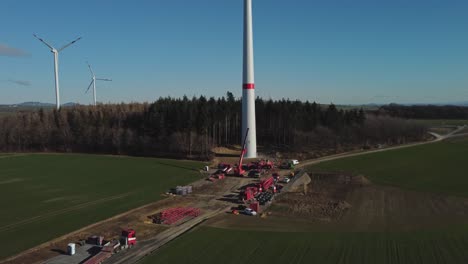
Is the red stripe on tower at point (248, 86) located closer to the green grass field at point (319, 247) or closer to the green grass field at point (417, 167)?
the green grass field at point (417, 167)

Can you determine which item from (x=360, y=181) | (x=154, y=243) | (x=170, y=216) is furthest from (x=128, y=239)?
(x=360, y=181)

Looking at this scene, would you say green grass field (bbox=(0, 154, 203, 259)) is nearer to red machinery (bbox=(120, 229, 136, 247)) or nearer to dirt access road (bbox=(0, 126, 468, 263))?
dirt access road (bbox=(0, 126, 468, 263))

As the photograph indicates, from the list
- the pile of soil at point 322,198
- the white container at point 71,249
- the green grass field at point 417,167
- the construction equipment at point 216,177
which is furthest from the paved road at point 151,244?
the green grass field at point 417,167

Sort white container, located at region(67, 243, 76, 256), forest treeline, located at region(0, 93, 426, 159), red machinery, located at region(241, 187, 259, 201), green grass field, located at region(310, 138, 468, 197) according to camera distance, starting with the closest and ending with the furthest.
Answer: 1. white container, located at region(67, 243, 76, 256)
2. red machinery, located at region(241, 187, 259, 201)
3. green grass field, located at region(310, 138, 468, 197)
4. forest treeline, located at region(0, 93, 426, 159)

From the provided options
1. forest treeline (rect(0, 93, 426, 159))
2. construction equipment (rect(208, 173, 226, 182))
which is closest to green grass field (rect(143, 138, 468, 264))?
construction equipment (rect(208, 173, 226, 182))

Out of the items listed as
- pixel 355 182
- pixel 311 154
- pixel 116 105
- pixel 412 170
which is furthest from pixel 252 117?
pixel 116 105

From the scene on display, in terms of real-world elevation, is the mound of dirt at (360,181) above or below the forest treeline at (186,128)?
below

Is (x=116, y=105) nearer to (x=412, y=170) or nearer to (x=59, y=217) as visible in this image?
(x=59, y=217)
